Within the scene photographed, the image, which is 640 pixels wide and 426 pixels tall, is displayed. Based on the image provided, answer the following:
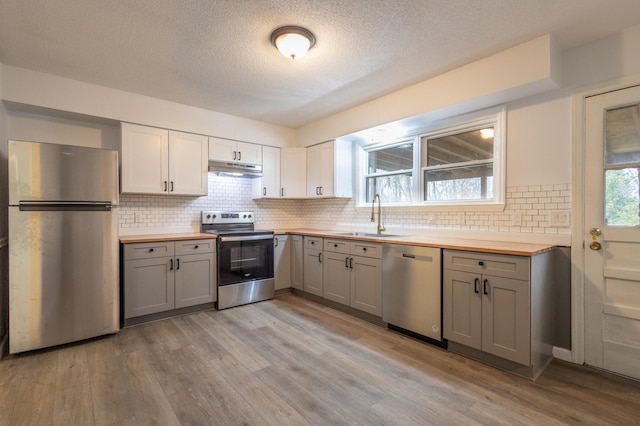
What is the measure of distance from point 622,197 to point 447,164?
4.78 ft

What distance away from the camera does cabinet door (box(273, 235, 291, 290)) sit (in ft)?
13.8

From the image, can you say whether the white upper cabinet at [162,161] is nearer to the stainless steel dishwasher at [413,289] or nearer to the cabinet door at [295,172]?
the cabinet door at [295,172]

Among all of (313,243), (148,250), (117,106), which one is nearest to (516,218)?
(313,243)

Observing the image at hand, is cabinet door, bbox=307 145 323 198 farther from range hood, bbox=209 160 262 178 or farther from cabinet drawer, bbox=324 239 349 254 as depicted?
cabinet drawer, bbox=324 239 349 254

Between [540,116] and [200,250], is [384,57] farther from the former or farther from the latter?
[200,250]

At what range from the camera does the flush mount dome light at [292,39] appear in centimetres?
220

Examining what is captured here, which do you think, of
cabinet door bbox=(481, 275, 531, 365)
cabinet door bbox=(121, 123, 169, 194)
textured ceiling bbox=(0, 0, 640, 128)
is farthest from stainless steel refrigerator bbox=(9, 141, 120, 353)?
cabinet door bbox=(481, 275, 531, 365)

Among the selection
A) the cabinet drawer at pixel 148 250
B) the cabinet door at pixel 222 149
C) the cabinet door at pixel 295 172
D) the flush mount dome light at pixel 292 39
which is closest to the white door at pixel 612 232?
the flush mount dome light at pixel 292 39

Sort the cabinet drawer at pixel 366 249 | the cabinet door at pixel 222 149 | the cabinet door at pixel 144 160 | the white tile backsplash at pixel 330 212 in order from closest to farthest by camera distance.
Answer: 1. the white tile backsplash at pixel 330 212
2. the cabinet drawer at pixel 366 249
3. the cabinet door at pixel 144 160
4. the cabinet door at pixel 222 149

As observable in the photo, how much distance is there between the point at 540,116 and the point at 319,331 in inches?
111

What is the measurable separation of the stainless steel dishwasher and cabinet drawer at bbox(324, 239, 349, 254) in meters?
0.56

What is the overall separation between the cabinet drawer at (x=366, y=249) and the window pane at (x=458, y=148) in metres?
1.22

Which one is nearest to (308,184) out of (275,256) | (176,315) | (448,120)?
(275,256)

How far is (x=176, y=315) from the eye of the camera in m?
3.42
